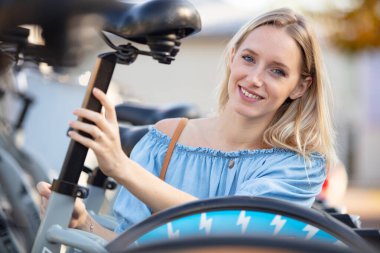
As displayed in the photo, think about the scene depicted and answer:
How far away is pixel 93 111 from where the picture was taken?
218cm

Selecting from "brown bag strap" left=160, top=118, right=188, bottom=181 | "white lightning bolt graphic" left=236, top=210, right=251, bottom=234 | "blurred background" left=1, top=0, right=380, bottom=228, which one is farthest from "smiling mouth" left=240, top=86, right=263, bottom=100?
"blurred background" left=1, top=0, right=380, bottom=228

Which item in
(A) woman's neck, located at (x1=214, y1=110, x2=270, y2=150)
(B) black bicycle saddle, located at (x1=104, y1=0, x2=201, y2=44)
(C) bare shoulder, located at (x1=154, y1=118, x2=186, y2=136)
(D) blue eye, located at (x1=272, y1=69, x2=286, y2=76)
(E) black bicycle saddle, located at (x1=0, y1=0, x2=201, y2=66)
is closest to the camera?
(E) black bicycle saddle, located at (x1=0, y1=0, x2=201, y2=66)

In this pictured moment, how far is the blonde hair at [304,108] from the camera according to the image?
2.67 metres

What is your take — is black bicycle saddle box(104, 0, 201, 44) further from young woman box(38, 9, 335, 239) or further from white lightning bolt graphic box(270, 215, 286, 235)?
white lightning bolt graphic box(270, 215, 286, 235)

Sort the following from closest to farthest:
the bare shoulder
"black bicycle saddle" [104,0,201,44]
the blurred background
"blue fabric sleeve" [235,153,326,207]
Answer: "black bicycle saddle" [104,0,201,44] → "blue fabric sleeve" [235,153,326,207] → the bare shoulder → the blurred background

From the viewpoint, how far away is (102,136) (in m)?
2.14

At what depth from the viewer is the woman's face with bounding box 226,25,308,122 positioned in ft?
8.57

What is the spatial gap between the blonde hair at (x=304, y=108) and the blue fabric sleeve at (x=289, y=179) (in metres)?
0.04

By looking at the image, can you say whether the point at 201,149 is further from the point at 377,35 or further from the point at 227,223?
the point at 377,35

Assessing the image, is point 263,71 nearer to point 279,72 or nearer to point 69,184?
point 279,72

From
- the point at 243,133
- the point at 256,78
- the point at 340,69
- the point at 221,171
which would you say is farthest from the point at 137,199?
the point at 340,69

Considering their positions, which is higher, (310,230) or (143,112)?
(143,112)

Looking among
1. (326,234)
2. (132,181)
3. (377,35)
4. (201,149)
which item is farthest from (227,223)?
(377,35)

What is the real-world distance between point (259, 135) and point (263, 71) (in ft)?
0.85
